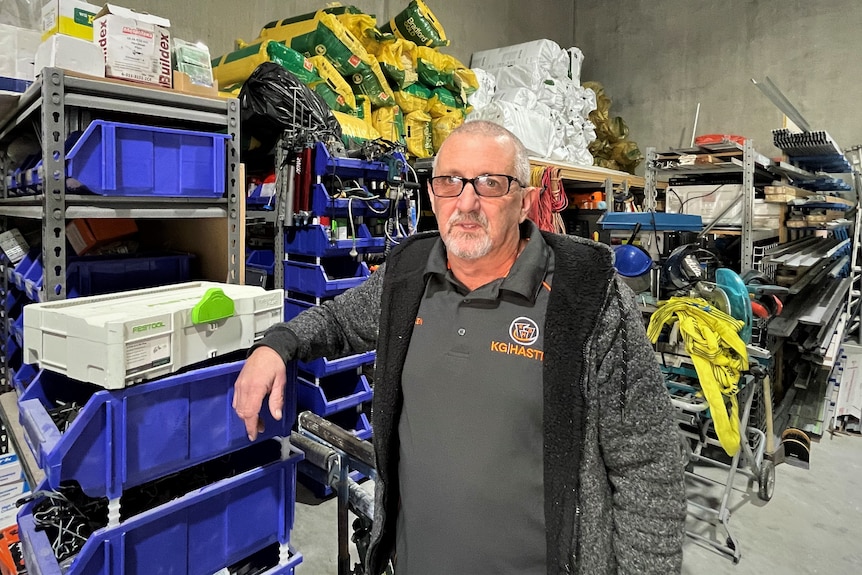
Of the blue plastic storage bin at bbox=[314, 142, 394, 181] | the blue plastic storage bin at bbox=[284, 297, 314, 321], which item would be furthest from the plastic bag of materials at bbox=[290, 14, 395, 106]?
the blue plastic storage bin at bbox=[284, 297, 314, 321]

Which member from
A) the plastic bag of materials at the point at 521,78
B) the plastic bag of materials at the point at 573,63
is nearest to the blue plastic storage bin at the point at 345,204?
the plastic bag of materials at the point at 521,78

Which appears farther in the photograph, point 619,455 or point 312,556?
point 312,556

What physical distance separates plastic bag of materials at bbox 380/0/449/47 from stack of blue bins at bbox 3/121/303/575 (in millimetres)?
2969

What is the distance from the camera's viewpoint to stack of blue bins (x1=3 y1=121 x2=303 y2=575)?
1.25 metres

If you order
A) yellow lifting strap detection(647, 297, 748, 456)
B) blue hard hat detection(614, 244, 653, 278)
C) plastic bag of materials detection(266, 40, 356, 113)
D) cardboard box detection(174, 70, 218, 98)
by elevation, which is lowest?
yellow lifting strap detection(647, 297, 748, 456)

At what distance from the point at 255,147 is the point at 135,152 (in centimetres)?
152

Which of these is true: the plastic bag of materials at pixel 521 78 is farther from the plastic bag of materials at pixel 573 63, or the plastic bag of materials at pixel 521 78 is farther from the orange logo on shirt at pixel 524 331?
the orange logo on shirt at pixel 524 331

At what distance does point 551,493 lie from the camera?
1.15m

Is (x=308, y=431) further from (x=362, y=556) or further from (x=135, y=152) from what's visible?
(x=135, y=152)

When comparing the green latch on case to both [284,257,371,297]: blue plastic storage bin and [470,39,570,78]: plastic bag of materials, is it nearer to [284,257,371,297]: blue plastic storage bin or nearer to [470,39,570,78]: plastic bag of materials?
[284,257,371,297]: blue plastic storage bin

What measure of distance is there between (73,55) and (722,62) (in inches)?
279

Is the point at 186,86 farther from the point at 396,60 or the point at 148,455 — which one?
the point at 396,60

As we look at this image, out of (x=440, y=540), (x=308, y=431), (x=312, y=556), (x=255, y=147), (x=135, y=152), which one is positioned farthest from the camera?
(x=255, y=147)

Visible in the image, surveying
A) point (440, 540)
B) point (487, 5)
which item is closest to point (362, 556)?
Answer: point (440, 540)
